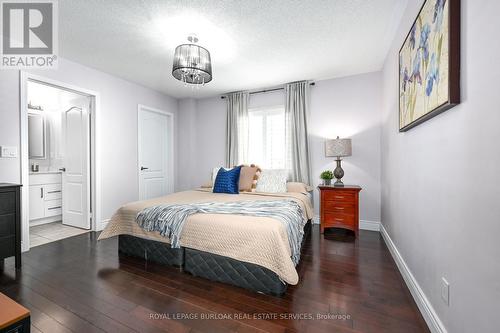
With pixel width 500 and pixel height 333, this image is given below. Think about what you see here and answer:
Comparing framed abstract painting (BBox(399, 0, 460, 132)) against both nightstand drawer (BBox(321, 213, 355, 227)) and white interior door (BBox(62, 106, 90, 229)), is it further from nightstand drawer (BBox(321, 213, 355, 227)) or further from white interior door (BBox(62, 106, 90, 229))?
white interior door (BBox(62, 106, 90, 229))

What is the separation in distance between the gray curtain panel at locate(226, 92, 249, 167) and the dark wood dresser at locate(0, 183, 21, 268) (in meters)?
2.93

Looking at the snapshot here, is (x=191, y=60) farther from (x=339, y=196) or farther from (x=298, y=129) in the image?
(x=339, y=196)

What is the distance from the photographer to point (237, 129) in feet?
14.2

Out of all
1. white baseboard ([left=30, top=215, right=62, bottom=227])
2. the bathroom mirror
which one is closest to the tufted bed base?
white baseboard ([left=30, top=215, right=62, bottom=227])

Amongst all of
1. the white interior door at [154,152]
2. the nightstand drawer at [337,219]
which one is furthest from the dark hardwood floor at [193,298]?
the white interior door at [154,152]

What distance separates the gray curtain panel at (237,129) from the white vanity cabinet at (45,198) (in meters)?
3.14

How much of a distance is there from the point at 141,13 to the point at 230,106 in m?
2.41

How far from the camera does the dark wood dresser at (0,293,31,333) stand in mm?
806

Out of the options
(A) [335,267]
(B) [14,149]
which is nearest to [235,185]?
(A) [335,267]

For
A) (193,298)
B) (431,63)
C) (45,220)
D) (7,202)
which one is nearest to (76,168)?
(45,220)

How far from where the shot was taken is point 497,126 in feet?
2.79

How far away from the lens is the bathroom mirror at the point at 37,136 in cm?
421

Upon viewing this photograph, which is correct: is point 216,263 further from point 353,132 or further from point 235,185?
point 353,132

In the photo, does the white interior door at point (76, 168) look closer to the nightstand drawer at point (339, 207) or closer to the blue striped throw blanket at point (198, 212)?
the blue striped throw blanket at point (198, 212)
